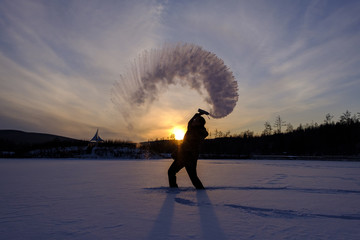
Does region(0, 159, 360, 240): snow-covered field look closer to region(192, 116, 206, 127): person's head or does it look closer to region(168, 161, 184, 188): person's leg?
region(168, 161, 184, 188): person's leg

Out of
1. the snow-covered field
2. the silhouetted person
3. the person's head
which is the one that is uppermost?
the person's head

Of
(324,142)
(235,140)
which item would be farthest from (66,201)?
(235,140)

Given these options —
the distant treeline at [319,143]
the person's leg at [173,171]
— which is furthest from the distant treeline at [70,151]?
the person's leg at [173,171]

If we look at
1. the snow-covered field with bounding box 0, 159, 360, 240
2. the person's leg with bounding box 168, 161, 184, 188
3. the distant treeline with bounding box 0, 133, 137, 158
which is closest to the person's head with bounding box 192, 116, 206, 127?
the person's leg with bounding box 168, 161, 184, 188

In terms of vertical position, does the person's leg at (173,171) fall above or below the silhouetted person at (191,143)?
below

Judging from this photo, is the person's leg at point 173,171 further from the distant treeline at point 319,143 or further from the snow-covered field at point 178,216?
the distant treeline at point 319,143

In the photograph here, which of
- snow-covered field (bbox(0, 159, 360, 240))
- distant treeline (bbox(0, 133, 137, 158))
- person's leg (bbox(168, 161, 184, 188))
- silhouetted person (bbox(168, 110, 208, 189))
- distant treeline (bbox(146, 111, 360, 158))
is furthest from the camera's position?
distant treeline (bbox(146, 111, 360, 158))

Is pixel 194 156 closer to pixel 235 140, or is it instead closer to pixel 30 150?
pixel 30 150

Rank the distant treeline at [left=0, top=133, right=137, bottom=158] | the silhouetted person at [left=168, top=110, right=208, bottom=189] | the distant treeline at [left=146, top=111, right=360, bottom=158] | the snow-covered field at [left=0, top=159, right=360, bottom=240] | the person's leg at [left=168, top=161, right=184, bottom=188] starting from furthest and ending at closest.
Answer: the distant treeline at [left=146, top=111, right=360, bottom=158]
the distant treeline at [left=0, top=133, right=137, bottom=158]
the person's leg at [left=168, top=161, right=184, bottom=188]
the silhouetted person at [left=168, top=110, right=208, bottom=189]
the snow-covered field at [left=0, top=159, right=360, bottom=240]

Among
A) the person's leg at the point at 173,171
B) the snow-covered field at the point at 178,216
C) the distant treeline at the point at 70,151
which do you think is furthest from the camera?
the distant treeline at the point at 70,151

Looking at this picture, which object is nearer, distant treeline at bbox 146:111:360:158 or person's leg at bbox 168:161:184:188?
person's leg at bbox 168:161:184:188

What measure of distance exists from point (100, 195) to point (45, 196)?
1.31m

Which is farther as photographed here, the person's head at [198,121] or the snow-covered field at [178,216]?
the person's head at [198,121]

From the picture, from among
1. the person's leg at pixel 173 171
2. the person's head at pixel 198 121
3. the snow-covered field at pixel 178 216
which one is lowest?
the snow-covered field at pixel 178 216
